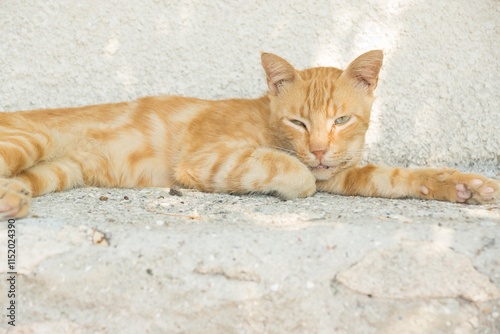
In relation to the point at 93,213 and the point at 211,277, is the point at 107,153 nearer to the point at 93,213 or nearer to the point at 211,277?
the point at 93,213

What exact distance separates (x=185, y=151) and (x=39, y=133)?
82 centimetres

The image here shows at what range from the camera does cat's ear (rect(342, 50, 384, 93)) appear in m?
3.19

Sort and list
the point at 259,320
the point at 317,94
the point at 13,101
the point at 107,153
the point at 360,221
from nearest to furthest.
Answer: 1. the point at 259,320
2. the point at 360,221
3. the point at 317,94
4. the point at 107,153
5. the point at 13,101

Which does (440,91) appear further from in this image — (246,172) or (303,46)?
(246,172)

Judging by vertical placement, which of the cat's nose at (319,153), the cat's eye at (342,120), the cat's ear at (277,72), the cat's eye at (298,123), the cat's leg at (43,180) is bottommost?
the cat's leg at (43,180)

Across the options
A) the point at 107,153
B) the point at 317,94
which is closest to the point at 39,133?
the point at 107,153

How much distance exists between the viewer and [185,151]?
3.41 metres

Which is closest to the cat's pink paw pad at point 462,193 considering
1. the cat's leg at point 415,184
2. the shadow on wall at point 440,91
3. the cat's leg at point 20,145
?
the cat's leg at point 415,184

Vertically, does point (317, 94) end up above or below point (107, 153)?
above

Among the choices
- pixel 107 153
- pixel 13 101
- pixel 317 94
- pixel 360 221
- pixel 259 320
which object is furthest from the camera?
pixel 13 101

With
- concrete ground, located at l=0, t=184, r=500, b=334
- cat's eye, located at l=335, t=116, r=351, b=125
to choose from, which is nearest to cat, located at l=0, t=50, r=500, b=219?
cat's eye, located at l=335, t=116, r=351, b=125

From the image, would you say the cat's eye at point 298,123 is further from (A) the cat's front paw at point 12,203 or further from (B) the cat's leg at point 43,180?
(A) the cat's front paw at point 12,203

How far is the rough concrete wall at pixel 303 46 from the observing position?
402 centimetres

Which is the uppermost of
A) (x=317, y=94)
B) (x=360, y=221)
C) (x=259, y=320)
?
(x=317, y=94)
